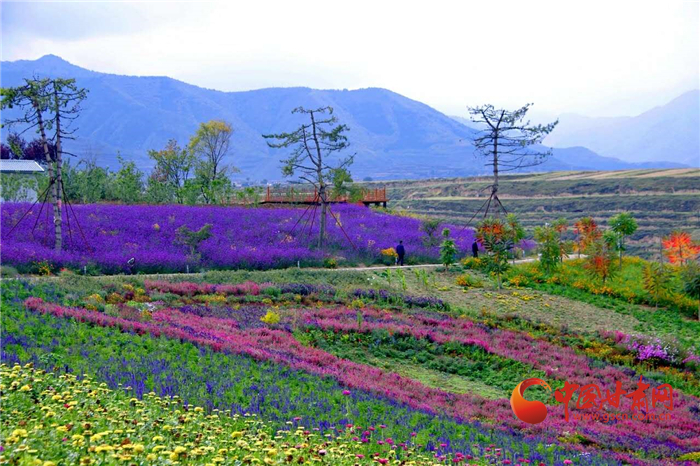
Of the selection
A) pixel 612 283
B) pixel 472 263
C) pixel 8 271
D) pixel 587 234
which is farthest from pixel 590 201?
pixel 8 271

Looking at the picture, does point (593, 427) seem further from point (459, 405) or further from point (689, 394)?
point (689, 394)

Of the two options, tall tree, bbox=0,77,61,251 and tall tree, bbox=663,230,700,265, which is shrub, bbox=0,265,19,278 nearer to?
tall tree, bbox=0,77,61,251

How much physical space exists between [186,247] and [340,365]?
16298 mm

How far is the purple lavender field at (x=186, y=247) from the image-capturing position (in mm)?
25234

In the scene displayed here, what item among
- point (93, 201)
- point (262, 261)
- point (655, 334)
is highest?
point (93, 201)

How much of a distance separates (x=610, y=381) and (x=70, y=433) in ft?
41.3

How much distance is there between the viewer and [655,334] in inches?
858

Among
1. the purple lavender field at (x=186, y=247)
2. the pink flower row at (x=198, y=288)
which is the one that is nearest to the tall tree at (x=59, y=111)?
the purple lavender field at (x=186, y=247)

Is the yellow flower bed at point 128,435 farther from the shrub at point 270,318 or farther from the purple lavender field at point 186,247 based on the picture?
the purple lavender field at point 186,247

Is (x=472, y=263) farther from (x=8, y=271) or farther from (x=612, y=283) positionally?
(x=8, y=271)

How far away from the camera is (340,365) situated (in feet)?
45.3

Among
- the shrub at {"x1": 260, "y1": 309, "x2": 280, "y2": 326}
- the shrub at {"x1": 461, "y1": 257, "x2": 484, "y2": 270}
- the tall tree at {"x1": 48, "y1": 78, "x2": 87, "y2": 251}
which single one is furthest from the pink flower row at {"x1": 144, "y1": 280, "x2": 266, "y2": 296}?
the shrub at {"x1": 461, "y1": 257, "x2": 484, "y2": 270}

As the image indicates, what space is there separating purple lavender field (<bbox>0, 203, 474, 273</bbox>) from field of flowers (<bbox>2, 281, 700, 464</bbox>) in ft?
A: 18.5

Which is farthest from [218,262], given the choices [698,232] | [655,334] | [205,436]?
[698,232]
